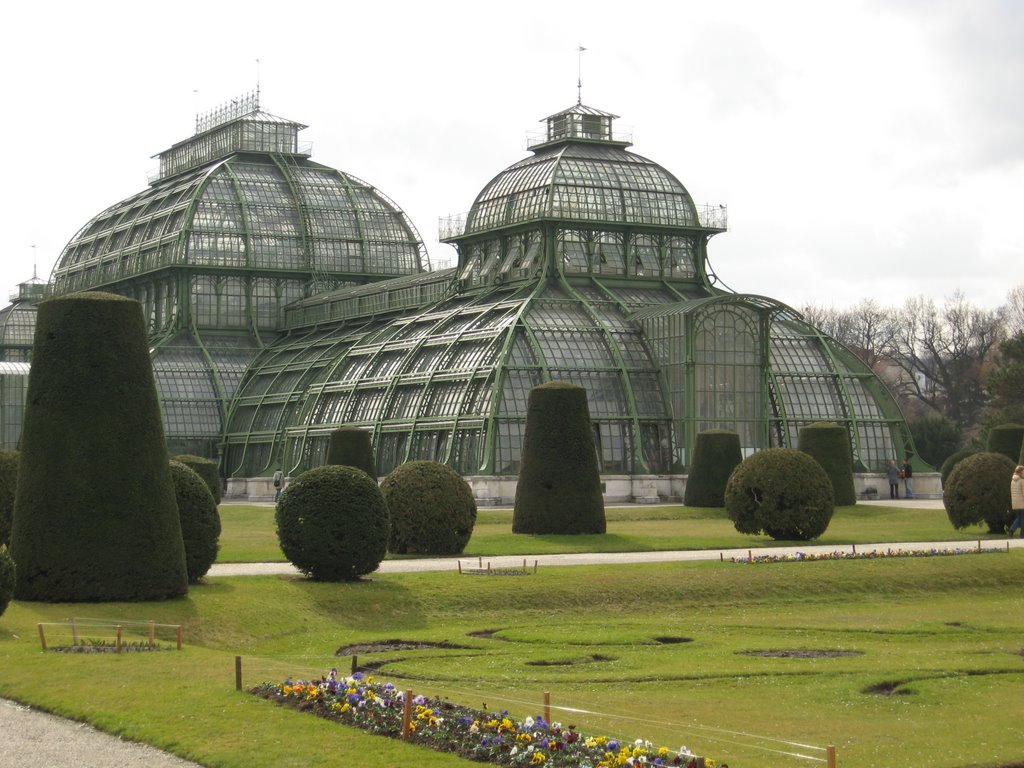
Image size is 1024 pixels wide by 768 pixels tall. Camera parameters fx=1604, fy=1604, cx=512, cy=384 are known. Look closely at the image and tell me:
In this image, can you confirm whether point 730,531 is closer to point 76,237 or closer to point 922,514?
point 922,514

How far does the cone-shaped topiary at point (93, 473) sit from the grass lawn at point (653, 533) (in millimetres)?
10342

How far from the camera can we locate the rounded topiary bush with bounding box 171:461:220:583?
31859mm

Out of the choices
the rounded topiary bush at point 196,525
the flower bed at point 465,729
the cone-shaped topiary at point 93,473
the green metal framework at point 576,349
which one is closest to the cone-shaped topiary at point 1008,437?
the green metal framework at point 576,349

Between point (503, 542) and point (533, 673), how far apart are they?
791 inches

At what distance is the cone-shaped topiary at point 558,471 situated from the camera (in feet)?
151

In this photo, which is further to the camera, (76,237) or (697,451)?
(76,237)

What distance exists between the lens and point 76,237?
109 m

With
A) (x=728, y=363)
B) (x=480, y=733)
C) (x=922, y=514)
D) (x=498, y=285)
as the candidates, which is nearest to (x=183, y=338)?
(x=498, y=285)

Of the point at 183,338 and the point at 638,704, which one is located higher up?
the point at 183,338

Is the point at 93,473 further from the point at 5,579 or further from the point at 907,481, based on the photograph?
the point at 907,481

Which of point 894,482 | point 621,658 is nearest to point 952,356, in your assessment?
point 894,482

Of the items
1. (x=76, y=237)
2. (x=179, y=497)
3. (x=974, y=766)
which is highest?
(x=76, y=237)

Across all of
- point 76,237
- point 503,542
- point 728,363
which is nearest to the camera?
point 503,542

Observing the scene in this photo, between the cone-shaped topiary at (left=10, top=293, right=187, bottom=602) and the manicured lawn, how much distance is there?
0.63m
